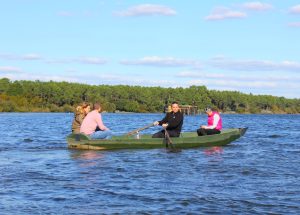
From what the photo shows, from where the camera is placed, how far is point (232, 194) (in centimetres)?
1117

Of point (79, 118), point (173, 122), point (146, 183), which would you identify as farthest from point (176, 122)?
point (146, 183)

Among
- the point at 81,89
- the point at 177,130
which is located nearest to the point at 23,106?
the point at 81,89

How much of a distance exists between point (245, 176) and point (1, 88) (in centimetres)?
15080

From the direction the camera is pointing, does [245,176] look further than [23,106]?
No

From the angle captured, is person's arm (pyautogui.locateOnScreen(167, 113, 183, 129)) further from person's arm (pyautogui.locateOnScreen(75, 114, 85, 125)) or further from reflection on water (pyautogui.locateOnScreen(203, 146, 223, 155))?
person's arm (pyautogui.locateOnScreen(75, 114, 85, 125))

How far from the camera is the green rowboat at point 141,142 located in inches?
797

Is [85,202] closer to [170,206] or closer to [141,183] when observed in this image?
[170,206]

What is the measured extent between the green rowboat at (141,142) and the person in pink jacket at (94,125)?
40cm

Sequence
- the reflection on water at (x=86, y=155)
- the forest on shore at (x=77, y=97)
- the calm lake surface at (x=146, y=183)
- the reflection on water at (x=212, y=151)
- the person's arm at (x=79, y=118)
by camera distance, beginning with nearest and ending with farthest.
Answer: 1. the calm lake surface at (x=146, y=183)
2. the reflection on water at (x=86, y=155)
3. the reflection on water at (x=212, y=151)
4. the person's arm at (x=79, y=118)
5. the forest on shore at (x=77, y=97)

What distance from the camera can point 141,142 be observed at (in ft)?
69.7

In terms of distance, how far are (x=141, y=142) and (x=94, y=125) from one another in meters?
2.05

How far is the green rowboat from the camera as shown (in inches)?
797

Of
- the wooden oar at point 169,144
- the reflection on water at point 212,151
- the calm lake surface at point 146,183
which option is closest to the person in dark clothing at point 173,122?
the wooden oar at point 169,144

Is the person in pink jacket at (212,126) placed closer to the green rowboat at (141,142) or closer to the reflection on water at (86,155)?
the green rowboat at (141,142)
